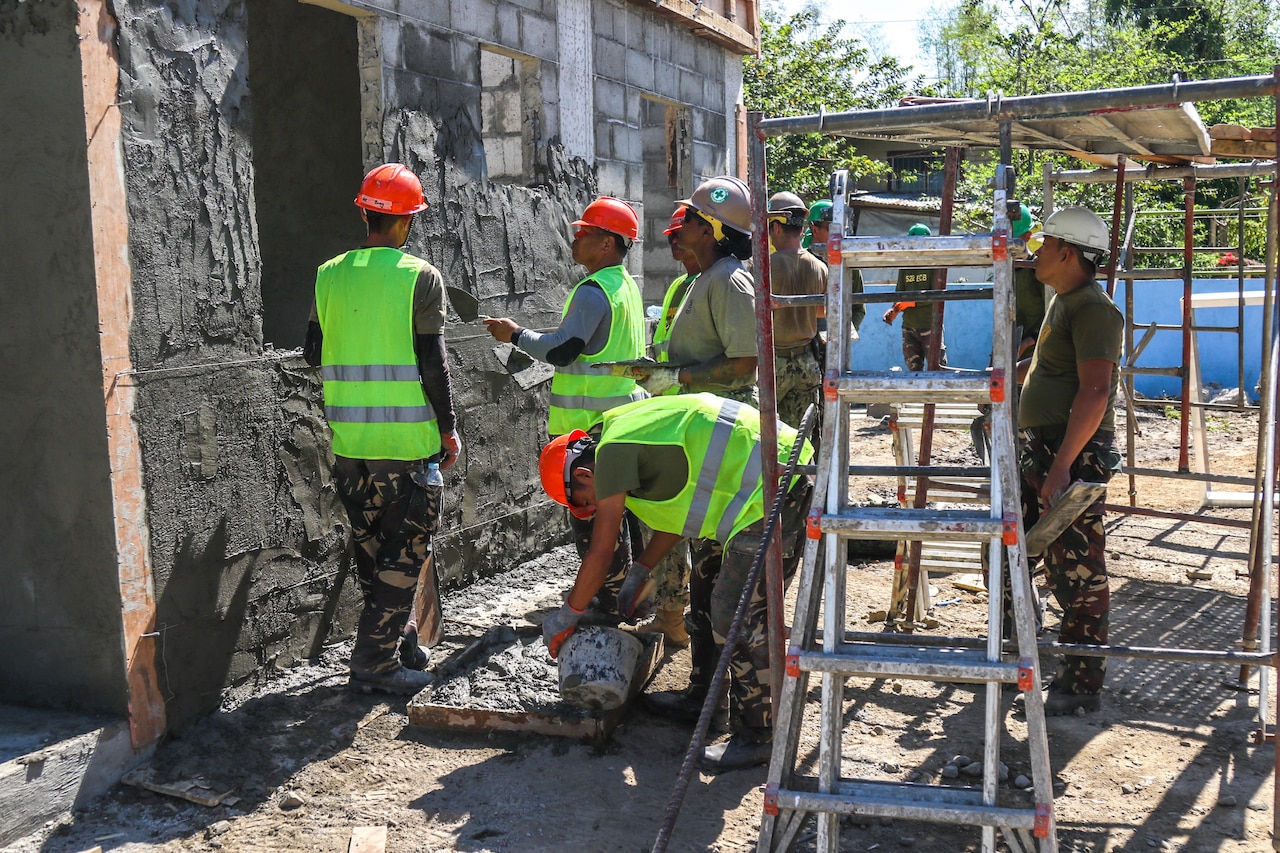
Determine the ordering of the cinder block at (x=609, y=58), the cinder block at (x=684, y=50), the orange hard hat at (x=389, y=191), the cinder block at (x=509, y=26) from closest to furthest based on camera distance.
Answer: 1. the orange hard hat at (x=389, y=191)
2. the cinder block at (x=509, y=26)
3. the cinder block at (x=609, y=58)
4. the cinder block at (x=684, y=50)

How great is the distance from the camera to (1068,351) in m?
4.30

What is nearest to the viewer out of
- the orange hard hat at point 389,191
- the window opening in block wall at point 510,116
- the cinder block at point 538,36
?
the orange hard hat at point 389,191

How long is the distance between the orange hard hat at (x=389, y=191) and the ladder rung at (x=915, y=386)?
7.63 feet

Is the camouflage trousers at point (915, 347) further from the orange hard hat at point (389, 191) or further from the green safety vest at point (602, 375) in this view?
the orange hard hat at point (389, 191)

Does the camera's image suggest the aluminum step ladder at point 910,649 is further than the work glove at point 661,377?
No

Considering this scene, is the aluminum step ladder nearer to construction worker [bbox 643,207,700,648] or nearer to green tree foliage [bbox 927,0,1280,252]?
construction worker [bbox 643,207,700,648]

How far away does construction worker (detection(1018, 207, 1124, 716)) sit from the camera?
13.5 ft

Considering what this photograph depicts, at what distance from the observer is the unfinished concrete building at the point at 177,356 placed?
3676mm

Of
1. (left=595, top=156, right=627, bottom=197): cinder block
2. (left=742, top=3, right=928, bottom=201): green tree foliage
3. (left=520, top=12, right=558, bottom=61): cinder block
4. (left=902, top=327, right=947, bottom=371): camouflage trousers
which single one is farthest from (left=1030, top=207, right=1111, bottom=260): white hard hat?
(left=742, top=3, right=928, bottom=201): green tree foliage

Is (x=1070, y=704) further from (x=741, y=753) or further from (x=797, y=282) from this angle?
(x=797, y=282)

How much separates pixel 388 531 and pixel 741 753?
1.66 m

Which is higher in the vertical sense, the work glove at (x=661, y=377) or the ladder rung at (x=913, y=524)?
the work glove at (x=661, y=377)

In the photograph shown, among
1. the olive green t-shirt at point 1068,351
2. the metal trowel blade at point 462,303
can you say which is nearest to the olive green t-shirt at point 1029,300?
the olive green t-shirt at point 1068,351

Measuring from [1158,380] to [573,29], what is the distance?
388 inches
